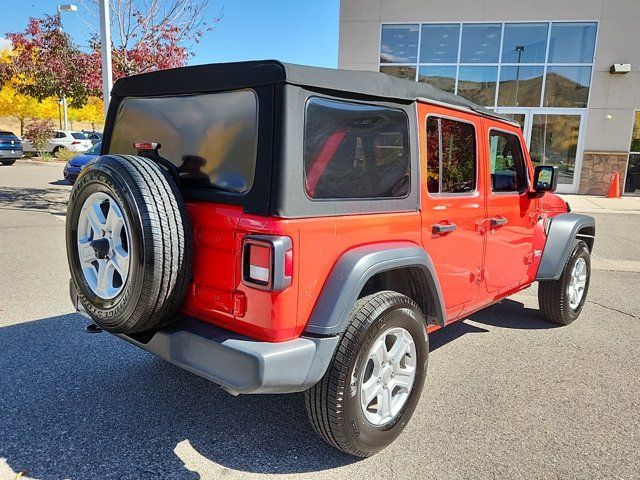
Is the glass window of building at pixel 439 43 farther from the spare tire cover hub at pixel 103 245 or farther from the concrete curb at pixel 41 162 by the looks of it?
the concrete curb at pixel 41 162

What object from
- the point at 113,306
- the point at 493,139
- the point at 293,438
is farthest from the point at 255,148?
the point at 493,139

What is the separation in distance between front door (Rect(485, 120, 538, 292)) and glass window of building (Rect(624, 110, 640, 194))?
14.1m

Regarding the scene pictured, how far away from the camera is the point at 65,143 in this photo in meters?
27.9

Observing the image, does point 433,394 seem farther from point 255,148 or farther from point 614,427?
point 255,148

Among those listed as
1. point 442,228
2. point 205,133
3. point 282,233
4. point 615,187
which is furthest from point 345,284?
point 615,187

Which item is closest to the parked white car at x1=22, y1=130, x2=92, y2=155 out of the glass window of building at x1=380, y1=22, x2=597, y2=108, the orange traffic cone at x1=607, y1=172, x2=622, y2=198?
the glass window of building at x1=380, y1=22, x2=597, y2=108

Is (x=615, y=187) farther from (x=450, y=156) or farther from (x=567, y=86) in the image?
(x=450, y=156)

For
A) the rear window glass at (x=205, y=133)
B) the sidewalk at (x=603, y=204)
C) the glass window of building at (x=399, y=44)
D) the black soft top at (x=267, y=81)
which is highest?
the glass window of building at (x=399, y=44)

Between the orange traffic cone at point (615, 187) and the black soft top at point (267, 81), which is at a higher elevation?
the black soft top at point (267, 81)

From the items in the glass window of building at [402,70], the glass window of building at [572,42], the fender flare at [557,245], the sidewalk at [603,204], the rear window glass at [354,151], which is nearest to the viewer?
the rear window glass at [354,151]

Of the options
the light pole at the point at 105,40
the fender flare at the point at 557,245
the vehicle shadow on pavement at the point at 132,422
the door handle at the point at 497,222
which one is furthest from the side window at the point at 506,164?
the light pole at the point at 105,40

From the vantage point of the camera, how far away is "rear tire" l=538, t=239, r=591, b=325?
4.54 m

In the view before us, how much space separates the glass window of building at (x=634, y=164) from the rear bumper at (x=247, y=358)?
16682 mm

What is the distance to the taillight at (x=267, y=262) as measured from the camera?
6.95 ft
